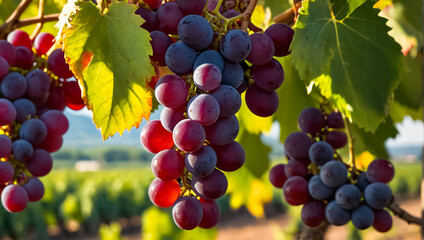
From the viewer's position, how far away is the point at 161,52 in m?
0.70

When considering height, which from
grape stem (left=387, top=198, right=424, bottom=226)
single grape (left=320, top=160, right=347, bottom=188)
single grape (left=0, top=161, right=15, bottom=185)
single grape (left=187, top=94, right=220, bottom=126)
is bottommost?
grape stem (left=387, top=198, right=424, bottom=226)

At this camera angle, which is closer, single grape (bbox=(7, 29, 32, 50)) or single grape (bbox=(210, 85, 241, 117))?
single grape (bbox=(210, 85, 241, 117))

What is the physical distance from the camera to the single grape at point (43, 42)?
99 centimetres

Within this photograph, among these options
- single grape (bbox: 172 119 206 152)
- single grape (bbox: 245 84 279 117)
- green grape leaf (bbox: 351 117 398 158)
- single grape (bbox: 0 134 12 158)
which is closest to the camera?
single grape (bbox: 172 119 206 152)

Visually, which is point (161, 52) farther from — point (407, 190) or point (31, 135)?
point (407, 190)

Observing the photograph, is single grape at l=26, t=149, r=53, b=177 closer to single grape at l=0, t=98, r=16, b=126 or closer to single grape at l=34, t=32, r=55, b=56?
single grape at l=0, t=98, r=16, b=126

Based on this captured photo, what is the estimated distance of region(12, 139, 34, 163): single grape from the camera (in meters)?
0.91

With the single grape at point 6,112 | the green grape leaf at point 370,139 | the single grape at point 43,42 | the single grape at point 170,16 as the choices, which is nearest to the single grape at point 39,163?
the single grape at point 6,112

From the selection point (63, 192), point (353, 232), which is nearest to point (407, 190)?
point (353, 232)

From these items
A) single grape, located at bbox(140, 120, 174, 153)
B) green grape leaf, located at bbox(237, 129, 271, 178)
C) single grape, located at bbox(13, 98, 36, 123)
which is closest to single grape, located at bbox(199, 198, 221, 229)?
single grape, located at bbox(140, 120, 174, 153)

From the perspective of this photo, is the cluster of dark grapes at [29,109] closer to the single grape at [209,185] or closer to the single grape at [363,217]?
the single grape at [209,185]

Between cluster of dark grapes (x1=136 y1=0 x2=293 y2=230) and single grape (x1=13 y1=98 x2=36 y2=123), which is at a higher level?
cluster of dark grapes (x1=136 y1=0 x2=293 y2=230)

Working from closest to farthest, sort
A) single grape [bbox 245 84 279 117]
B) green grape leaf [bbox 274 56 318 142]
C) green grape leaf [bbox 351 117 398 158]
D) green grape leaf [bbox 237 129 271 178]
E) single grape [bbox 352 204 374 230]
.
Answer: single grape [bbox 245 84 279 117] → single grape [bbox 352 204 374 230] → green grape leaf [bbox 351 117 398 158] → green grape leaf [bbox 274 56 318 142] → green grape leaf [bbox 237 129 271 178]

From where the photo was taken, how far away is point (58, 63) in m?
0.94
